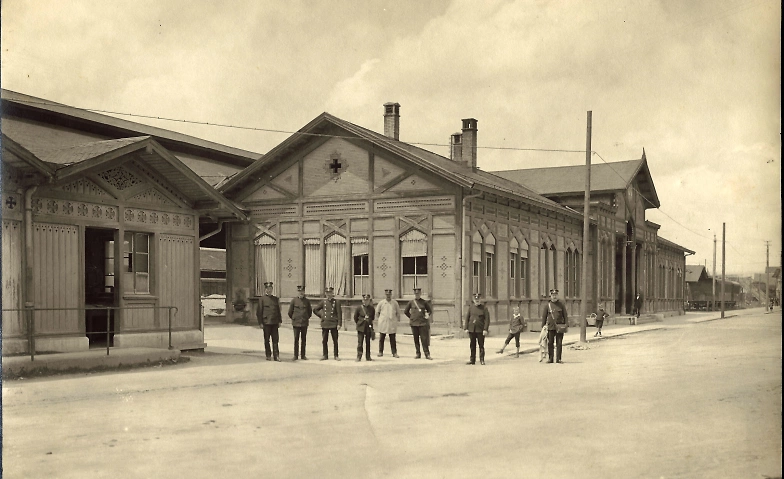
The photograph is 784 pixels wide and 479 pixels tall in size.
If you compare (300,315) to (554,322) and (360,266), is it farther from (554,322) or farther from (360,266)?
(360,266)

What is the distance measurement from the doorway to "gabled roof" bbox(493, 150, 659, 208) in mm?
27044

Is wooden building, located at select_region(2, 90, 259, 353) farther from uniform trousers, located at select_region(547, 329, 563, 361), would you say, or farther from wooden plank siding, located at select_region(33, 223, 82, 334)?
uniform trousers, located at select_region(547, 329, 563, 361)

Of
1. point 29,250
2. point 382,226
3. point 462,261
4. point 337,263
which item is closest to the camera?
point 29,250

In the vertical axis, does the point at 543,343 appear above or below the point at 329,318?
below

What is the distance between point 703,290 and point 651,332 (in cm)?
5586

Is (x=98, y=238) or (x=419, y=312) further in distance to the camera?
(x=419, y=312)

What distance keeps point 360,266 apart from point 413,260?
203 cm

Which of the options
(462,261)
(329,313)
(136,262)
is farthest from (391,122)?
(136,262)

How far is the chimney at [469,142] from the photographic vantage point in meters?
32.1

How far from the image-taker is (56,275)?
1487 cm

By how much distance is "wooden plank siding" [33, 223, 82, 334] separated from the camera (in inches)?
572

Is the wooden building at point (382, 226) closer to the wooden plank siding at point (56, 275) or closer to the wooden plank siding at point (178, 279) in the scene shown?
the wooden plank siding at point (178, 279)

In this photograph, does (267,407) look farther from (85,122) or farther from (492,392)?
(85,122)

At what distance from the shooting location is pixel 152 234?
680 inches
